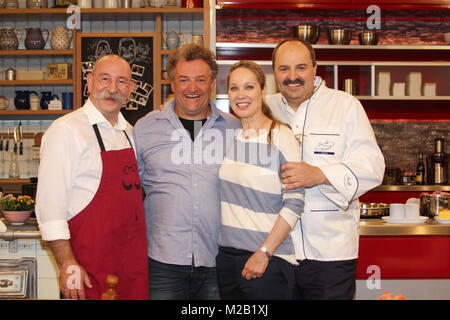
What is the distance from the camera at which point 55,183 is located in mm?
1894

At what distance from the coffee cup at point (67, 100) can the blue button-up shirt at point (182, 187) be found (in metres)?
3.16

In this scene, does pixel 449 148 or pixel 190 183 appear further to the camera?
pixel 449 148

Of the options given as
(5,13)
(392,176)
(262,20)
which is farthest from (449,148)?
(5,13)

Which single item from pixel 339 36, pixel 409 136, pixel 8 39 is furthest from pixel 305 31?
pixel 8 39

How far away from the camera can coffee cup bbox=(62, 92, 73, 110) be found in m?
5.14

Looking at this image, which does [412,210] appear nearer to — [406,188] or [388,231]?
[388,231]

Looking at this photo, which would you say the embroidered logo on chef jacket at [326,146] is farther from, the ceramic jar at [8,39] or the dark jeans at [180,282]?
the ceramic jar at [8,39]

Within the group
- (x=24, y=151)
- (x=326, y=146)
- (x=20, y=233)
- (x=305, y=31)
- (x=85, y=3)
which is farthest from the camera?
(x=24, y=151)

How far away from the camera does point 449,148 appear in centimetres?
563

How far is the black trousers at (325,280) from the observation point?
1.98m

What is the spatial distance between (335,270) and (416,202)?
4.48ft

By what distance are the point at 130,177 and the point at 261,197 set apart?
1.97 feet

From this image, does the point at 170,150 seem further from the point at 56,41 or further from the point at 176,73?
the point at 56,41
